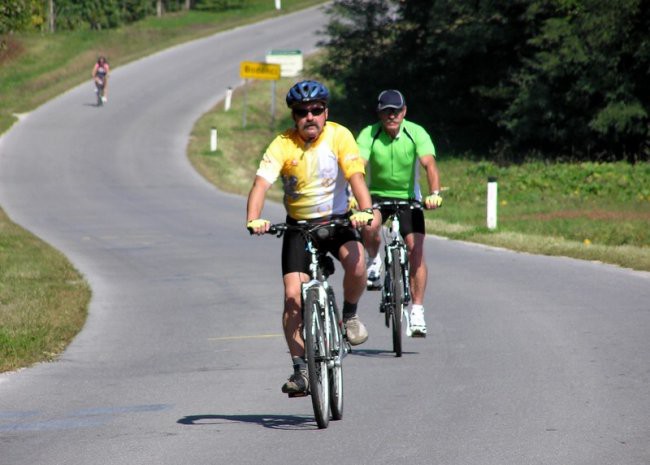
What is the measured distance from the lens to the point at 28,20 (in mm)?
21562

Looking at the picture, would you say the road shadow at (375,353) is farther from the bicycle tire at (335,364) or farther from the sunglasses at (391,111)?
the bicycle tire at (335,364)

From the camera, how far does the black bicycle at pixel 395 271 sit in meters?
11.1

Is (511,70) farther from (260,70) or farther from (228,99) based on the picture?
(228,99)

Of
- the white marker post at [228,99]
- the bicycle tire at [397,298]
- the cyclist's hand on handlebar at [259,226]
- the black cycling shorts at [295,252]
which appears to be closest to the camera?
the cyclist's hand on handlebar at [259,226]

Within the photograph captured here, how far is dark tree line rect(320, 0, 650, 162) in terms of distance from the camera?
3625cm

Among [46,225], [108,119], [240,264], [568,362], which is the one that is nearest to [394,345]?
[568,362]

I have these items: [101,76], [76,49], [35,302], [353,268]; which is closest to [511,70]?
[101,76]

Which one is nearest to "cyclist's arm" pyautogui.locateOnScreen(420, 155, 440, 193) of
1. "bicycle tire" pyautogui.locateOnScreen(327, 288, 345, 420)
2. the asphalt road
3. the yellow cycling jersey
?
the asphalt road

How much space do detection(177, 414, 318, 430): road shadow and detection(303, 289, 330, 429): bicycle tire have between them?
203mm

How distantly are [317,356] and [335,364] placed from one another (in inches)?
9.7

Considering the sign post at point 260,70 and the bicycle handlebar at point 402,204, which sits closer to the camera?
the bicycle handlebar at point 402,204

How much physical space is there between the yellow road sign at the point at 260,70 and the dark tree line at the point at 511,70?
4552mm

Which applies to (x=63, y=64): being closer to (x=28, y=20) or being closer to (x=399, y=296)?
(x=28, y=20)

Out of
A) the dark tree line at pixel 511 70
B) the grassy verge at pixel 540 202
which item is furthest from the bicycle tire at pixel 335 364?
the dark tree line at pixel 511 70
